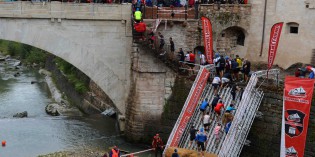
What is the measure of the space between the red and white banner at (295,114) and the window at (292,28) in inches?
284

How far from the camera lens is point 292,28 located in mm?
29078

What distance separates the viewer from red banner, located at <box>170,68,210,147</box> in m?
25.5

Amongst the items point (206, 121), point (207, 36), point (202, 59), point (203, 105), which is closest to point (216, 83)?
point (203, 105)

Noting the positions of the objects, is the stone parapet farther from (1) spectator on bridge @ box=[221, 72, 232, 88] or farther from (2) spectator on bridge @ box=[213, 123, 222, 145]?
(2) spectator on bridge @ box=[213, 123, 222, 145]

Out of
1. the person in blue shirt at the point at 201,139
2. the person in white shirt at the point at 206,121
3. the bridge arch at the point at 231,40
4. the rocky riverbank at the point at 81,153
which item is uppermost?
the bridge arch at the point at 231,40

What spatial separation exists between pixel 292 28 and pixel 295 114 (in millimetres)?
8293

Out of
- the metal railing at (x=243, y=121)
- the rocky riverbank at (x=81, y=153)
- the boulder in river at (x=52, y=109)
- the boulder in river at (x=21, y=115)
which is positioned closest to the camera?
the metal railing at (x=243, y=121)

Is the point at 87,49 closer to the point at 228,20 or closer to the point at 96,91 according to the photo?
the point at 228,20

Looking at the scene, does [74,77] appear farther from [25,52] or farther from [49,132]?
[25,52]

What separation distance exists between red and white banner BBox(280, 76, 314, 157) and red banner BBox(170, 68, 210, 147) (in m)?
4.85

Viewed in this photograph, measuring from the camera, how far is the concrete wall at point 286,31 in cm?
2805

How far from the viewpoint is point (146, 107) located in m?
28.5

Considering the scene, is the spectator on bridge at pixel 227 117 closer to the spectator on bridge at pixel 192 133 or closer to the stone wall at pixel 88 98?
the spectator on bridge at pixel 192 133

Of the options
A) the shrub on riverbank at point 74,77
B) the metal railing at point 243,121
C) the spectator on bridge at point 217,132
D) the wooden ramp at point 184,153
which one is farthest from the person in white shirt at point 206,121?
the shrub on riverbank at point 74,77
